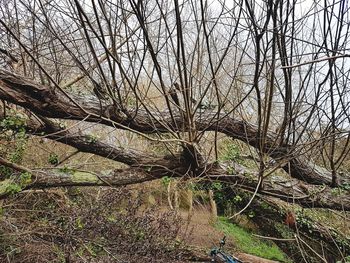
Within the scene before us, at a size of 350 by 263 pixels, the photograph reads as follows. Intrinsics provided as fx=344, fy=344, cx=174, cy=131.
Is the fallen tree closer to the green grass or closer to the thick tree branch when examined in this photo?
the thick tree branch

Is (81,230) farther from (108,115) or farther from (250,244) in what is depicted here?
(250,244)

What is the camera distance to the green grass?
9336mm

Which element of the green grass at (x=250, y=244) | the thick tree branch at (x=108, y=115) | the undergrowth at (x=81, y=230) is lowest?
the green grass at (x=250, y=244)

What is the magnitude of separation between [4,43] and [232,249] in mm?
7595

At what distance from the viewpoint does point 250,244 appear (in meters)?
10.2

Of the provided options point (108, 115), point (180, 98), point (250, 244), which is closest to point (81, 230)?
point (108, 115)

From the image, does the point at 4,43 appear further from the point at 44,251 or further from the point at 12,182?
the point at 44,251

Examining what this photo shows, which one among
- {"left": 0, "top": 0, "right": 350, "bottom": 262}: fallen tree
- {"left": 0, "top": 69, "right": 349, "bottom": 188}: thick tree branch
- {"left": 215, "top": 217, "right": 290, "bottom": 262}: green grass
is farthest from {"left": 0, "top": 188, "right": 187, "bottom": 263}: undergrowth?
{"left": 215, "top": 217, "right": 290, "bottom": 262}: green grass

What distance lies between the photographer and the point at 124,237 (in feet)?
18.2

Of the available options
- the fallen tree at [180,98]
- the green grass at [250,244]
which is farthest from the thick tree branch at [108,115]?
the green grass at [250,244]

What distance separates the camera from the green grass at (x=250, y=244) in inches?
368

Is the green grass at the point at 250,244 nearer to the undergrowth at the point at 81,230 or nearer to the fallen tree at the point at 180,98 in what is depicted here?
the undergrowth at the point at 81,230

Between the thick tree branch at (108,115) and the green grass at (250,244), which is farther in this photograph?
the green grass at (250,244)

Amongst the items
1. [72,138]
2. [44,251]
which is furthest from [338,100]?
[44,251]
